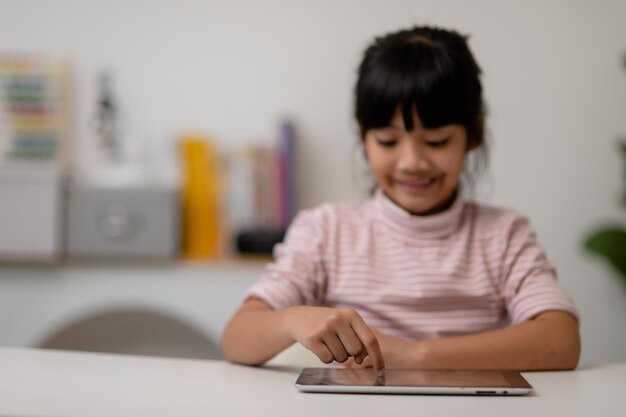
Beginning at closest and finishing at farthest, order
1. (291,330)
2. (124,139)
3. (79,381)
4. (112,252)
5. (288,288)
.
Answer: (79,381)
(291,330)
(288,288)
(112,252)
(124,139)

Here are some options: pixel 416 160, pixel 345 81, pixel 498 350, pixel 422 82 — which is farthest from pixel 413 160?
pixel 345 81

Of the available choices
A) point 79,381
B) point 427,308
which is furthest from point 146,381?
point 427,308

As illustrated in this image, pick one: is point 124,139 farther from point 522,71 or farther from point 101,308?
point 522,71

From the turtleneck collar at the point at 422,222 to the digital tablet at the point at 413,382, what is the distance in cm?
39

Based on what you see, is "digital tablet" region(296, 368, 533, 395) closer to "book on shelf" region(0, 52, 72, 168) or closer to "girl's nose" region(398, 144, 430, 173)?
"girl's nose" region(398, 144, 430, 173)

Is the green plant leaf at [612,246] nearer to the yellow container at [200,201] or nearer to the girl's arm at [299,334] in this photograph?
the yellow container at [200,201]

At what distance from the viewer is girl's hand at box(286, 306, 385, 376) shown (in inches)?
31.5

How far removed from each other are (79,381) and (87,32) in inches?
67.2

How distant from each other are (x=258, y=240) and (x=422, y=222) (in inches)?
37.4

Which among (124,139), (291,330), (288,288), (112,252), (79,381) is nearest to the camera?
(79,381)

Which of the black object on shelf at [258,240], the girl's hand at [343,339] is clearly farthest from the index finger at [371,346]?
the black object on shelf at [258,240]

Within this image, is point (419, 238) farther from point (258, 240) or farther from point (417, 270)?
point (258, 240)

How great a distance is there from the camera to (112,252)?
210 centimetres

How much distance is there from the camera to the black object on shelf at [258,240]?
6.85 ft
